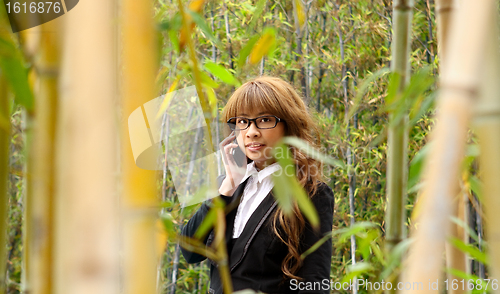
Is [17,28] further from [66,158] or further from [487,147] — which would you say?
[487,147]

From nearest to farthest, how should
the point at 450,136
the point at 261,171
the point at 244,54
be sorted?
the point at 450,136
the point at 244,54
the point at 261,171

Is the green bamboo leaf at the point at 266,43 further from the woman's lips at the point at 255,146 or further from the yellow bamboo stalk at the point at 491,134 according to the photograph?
the woman's lips at the point at 255,146

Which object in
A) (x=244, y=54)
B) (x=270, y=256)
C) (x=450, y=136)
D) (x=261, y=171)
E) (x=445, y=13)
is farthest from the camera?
(x=261, y=171)

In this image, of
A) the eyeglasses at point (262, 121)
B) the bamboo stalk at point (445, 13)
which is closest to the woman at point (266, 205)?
the eyeglasses at point (262, 121)

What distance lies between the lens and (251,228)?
96 centimetres

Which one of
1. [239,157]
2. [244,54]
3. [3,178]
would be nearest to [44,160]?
[3,178]

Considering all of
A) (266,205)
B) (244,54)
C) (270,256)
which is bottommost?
(270,256)

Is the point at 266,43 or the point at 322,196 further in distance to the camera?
the point at 322,196

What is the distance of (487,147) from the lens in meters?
0.26

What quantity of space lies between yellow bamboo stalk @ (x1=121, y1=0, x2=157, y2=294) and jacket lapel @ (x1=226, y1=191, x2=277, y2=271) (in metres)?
0.67

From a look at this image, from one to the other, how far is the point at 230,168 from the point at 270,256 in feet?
0.89

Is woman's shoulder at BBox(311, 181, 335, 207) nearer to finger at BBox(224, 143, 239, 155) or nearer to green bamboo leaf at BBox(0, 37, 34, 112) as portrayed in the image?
finger at BBox(224, 143, 239, 155)

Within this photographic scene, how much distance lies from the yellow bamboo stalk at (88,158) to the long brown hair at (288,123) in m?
0.65

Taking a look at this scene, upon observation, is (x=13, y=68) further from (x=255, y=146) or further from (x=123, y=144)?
(x=255, y=146)
